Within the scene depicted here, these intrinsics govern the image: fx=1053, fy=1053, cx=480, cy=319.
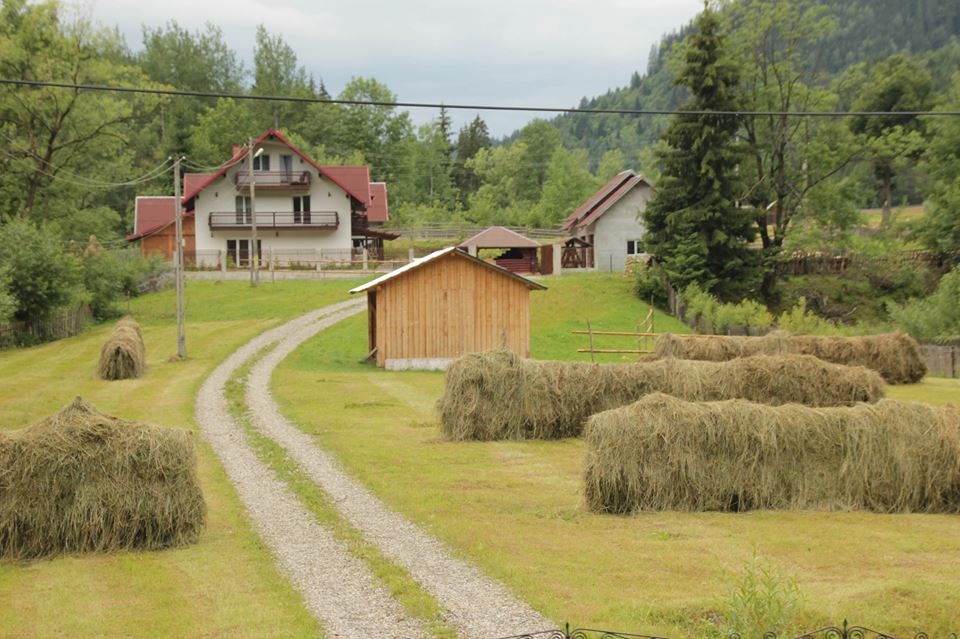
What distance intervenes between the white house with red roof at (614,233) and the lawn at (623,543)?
46902mm

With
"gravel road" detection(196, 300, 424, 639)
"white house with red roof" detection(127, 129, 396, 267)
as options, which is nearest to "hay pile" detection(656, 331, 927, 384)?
"gravel road" detection(196, 300, 424, 639)

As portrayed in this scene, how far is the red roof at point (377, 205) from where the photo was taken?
256 feet

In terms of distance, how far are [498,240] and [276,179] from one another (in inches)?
636

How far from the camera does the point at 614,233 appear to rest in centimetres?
7262

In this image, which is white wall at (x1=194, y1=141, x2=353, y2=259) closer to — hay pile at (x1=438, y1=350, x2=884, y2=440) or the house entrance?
the house entrance

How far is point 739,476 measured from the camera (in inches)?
687

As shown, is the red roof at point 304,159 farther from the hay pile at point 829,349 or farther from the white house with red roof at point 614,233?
A: the hay pile at point 829,349

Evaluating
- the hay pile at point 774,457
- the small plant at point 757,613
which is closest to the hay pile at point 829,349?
the hay pile at point 774,457

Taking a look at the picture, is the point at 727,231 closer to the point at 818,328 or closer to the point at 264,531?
the point at 818,328

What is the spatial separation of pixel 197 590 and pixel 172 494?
268cm

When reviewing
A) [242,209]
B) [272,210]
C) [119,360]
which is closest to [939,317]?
[119,360]

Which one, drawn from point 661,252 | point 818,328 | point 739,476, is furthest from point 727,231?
point 739,476

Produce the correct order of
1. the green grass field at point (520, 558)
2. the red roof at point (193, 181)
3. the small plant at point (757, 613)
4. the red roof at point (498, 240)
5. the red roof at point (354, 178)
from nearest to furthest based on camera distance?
the small plant at point (757, 613) < the green grass field at point (520, 558) < the red roof at point (498, 240) < the red roof at point (354, 178) < the red roof at point (193, 181)

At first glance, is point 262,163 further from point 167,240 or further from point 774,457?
point 774,457
